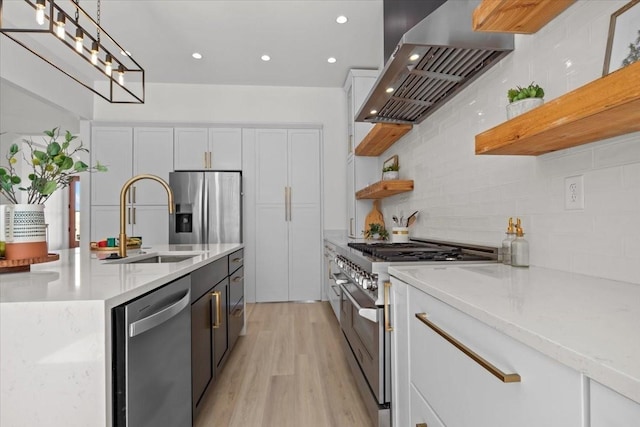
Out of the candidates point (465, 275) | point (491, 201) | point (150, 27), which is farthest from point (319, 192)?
point (465, 275)

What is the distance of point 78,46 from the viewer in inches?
77.2

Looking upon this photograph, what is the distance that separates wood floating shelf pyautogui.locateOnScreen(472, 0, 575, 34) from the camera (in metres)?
1.14

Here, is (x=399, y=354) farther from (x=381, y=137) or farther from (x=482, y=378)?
(x=381, y=137)

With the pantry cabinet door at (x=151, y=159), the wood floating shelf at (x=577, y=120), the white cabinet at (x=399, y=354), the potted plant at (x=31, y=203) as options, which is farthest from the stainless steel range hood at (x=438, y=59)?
the pantry cabinet door at (x=151, y=159)

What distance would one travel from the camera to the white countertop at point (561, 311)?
1.44ft

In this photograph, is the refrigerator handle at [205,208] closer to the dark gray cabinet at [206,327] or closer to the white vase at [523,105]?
the dark gray cabinet at [206,327]

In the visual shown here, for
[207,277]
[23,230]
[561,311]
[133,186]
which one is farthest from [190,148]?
[561,311]

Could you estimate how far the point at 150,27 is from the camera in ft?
10.6

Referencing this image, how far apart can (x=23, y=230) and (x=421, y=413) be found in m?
1.56

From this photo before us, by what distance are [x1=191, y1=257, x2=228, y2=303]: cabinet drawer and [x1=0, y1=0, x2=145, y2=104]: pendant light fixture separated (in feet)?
4.57

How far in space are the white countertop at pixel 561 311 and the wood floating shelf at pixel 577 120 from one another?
0.44 metres

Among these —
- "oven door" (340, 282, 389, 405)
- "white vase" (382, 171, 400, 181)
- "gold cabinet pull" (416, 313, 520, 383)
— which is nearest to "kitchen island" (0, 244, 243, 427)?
"gold cabinet pull" (416, 313, 520, 383)

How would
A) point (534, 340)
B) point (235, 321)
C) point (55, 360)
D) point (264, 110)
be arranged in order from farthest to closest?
point (264, 110) < point (235, 321) < point (55, 360) < point (534, 340)

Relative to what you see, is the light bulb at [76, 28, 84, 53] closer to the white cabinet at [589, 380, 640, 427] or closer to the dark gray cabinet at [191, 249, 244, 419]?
the dark gray cabinet at [191, 249, 244, 419]
